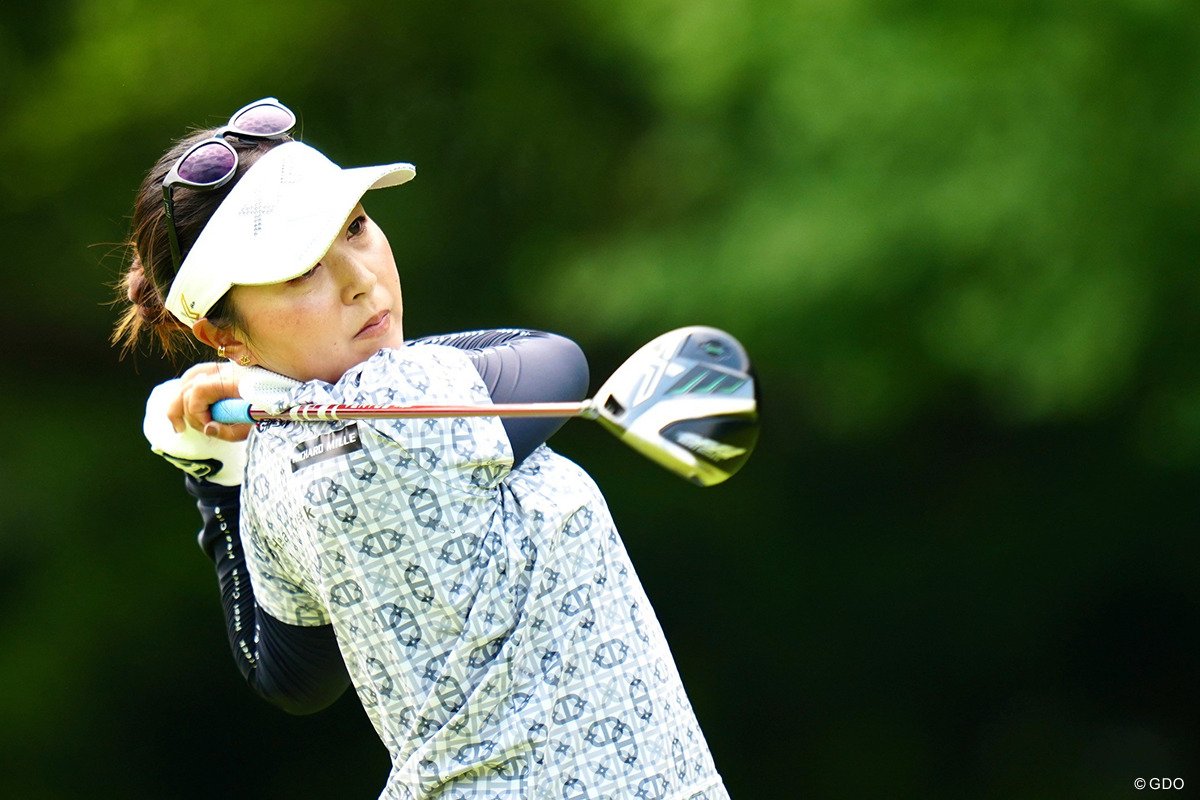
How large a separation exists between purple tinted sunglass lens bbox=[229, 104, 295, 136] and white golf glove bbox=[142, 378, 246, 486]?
0.78ft

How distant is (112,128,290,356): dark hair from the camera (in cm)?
73

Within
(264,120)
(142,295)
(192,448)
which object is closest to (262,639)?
(192,448)

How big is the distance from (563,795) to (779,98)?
136cm

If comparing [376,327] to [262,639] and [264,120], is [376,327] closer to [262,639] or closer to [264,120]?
[264,120]

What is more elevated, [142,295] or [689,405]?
[142,295]

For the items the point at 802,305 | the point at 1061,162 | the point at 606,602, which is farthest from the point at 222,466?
the point at 1061,162

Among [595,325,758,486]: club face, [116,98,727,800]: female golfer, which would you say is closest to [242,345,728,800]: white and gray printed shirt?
[116,98,727,800]: female golfer

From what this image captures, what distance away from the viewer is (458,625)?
0.70 meters

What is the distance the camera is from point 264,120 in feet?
2.52

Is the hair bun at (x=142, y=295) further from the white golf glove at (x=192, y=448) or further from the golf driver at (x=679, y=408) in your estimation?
the golf driver at (x=679, y=408)

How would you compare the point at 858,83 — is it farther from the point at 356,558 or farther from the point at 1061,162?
the point at 356,558

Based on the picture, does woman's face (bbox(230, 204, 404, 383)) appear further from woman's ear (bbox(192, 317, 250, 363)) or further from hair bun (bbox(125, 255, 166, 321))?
hair bun (bbox(125, 255, 166, 321))

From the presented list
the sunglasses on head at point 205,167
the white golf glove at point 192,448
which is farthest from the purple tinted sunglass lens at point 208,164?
the white golf glove at point 192,448

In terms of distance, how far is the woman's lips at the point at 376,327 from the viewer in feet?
2.40
